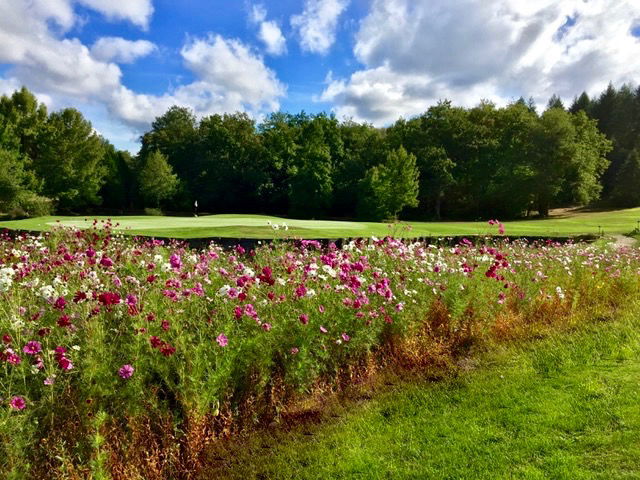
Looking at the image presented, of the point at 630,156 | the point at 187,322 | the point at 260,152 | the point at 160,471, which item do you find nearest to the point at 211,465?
the point at 160,471

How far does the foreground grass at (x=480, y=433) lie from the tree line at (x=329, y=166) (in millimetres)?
34741

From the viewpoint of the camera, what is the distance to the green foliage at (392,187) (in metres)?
38.3

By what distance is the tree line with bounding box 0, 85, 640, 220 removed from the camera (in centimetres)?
3956

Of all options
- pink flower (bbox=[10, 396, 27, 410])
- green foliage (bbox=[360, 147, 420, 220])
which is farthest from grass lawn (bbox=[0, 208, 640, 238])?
green foliage (bbox=[360, 147, 420, 220])

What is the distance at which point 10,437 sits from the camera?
2.33m

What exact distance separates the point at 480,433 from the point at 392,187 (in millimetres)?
36047

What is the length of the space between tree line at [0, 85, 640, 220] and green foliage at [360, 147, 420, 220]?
0.10 meters

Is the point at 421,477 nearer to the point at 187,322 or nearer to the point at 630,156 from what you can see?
the point at 187,322

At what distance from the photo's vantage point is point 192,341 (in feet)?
11.2

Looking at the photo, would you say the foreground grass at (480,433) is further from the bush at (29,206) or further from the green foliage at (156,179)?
the green foliage at (156,179)

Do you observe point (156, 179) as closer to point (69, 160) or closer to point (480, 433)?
point (69, 160)

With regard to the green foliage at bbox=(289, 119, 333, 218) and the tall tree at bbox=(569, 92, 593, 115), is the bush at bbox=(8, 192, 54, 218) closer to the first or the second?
the green foliage at bbox=(289, 119, 333, 218)

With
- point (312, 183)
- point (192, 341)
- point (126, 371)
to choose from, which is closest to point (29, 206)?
point (312, 183)

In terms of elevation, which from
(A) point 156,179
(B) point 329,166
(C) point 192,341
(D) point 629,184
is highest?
(B) point 329,166
